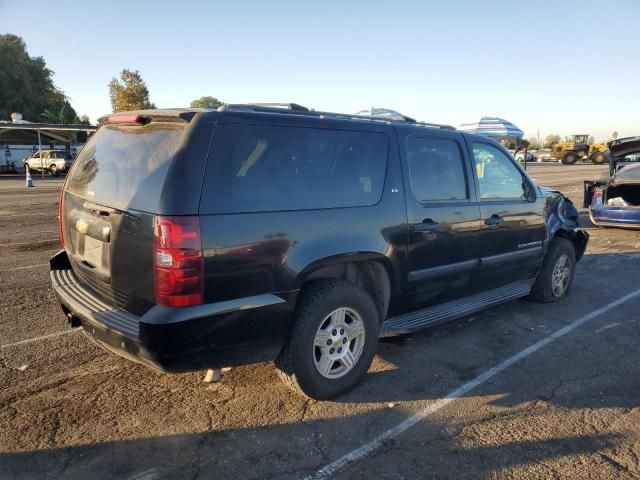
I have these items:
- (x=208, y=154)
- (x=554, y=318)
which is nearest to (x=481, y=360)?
(x=554, y=318)

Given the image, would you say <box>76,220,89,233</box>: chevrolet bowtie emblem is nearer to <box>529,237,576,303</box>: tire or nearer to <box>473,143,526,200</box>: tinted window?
<box>473,143,526,200</box>: tinted window

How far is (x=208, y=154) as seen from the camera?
2732mm

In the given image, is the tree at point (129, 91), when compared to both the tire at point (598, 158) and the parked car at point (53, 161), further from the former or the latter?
the tire at point (598, 158)

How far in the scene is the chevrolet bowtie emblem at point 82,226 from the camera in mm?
3205

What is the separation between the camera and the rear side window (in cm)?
278

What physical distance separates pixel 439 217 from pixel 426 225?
186mm

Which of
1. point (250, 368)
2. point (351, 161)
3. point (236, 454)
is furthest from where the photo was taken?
point (250, 368)

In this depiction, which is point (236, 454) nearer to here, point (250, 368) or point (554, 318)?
point (250, 368)

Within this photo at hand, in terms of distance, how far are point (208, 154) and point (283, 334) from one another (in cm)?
118

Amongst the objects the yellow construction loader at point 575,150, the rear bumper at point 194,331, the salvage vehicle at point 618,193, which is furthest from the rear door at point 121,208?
the yellow construction loader at point 575,150

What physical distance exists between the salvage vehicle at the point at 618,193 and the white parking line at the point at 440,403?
531 cm

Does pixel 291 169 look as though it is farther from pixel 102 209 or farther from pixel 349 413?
pixel 349 413

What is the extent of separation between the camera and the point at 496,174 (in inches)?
185

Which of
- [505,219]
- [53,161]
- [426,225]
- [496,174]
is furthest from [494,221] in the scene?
[53,161]
